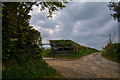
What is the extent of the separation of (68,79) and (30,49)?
10.1 feet

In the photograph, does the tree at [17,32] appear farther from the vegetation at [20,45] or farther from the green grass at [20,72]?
the green grass at [20,72]

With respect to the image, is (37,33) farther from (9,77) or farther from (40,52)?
(9,77)

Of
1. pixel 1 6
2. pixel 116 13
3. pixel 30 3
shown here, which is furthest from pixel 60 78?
pixel 116 13

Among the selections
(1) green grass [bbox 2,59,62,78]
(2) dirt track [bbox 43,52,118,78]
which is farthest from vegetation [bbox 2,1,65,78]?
(2) dirt track [bbox 43,52,118,78]

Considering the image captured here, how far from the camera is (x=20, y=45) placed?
4895 mm

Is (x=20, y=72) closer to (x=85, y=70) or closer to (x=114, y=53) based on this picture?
(x=85, y=70)

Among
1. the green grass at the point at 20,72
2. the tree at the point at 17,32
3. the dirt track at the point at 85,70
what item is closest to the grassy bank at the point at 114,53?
the dirt track at the point at 85,70

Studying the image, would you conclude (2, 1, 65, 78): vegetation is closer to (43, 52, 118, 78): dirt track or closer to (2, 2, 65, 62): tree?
(2, 2, 65, 62): tree

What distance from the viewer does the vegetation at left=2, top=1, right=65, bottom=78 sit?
3.71m

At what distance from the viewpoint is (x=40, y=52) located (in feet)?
18.9

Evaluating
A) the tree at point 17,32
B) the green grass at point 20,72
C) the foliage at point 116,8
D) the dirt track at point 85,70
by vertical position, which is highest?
the foliage at point 116,8

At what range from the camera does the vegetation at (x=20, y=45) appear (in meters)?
3.71

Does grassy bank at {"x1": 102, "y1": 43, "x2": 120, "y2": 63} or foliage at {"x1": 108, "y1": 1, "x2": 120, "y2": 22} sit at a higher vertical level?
foliage at {"x1": 108, "y1": 1, "x2": 120, "y2": 22}

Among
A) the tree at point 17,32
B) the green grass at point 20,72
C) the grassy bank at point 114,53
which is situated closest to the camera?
the green grass at point 20,72
